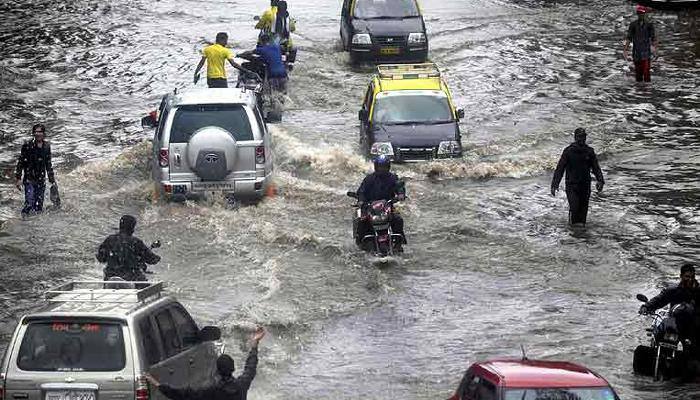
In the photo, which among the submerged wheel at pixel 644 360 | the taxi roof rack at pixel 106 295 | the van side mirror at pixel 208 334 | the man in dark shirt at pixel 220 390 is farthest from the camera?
the submerged wheel at pixel 644 360

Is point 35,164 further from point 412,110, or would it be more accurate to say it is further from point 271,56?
point 271,56

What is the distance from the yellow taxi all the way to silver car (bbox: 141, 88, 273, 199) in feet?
12.2

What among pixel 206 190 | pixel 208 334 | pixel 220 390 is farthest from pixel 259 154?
A: pixel 220 390

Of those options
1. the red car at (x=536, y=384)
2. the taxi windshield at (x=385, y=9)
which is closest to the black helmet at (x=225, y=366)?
the red car at (x=536, y=384)

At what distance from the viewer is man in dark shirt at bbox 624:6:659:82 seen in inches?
1160

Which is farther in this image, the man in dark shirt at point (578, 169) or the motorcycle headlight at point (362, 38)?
the motorcycle headlight at point (362, 38)

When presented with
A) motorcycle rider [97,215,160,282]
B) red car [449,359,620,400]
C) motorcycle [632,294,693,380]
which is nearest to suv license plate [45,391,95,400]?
red car [449,359,620,400]

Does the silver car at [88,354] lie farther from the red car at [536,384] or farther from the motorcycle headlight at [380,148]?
the motorcycle headlight at [380,148]

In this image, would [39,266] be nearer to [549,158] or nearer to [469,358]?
[469,358]

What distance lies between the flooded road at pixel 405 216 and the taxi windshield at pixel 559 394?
123 inches

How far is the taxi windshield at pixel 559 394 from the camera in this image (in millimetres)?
9938

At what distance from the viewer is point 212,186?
19703mm

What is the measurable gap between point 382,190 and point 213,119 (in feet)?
10.4

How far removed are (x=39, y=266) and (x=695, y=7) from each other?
1074 inches
